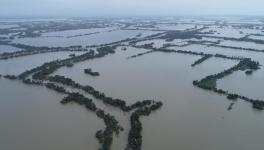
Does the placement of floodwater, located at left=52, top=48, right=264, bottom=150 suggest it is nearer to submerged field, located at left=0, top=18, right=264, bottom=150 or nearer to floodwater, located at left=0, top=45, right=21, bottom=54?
submerged field, located at left=0, top=18, right=264, bottom=150

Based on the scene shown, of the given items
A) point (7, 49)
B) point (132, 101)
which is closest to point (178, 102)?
point (132, 101)

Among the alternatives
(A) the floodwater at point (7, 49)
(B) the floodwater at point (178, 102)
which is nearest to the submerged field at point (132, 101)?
(B) the floodwater at point (178, 102)

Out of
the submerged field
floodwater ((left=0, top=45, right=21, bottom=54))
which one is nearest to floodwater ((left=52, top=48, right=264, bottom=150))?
the submerged field

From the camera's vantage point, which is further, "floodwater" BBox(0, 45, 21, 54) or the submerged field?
"floodwater" BBox(0, 45, 21, 54)

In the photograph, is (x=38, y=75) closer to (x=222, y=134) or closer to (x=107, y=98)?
(x=107, y=98)

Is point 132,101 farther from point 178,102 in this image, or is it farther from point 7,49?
point 7,49

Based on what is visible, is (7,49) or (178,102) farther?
(7,49)

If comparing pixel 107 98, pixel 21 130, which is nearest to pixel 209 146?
pixel 107 98

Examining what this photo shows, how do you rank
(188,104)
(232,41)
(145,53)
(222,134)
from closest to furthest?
1. (222,134)
2. (188,104)
3. (145,53)
4. (232,41)
